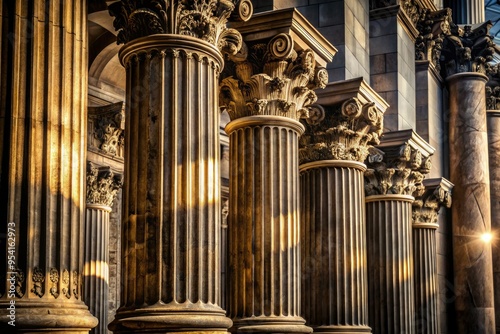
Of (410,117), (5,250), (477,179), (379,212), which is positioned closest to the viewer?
(5,250)

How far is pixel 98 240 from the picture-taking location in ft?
72.3

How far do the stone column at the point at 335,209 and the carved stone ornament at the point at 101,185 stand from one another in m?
4.85

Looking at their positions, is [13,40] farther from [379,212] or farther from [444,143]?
[444,143]

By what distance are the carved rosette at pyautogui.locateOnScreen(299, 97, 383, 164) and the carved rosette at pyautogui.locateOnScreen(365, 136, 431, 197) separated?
3.84m

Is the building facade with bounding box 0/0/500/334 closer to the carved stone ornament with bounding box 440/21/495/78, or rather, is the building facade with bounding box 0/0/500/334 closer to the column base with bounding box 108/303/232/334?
the column base with bounding box 108/303/232/334

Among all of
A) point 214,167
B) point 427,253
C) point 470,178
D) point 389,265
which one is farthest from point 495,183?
point 214,167

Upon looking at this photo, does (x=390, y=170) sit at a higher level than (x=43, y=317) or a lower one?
higher

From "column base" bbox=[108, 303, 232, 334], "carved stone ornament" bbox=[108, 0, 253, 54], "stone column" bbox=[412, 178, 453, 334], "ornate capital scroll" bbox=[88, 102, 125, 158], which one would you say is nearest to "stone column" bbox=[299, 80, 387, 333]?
"ornate capital scroll" bbox=[88, 102, 125, 158]

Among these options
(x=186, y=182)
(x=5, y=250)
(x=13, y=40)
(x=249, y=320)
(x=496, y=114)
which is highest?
(x=496, y=114)

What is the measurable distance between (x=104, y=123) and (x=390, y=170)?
692cm

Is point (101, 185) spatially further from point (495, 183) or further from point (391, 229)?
point (495, 183)

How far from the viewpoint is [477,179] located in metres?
32.2

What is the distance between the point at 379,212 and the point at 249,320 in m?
9.37

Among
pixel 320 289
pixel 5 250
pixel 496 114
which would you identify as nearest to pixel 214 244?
pixel 5 250
